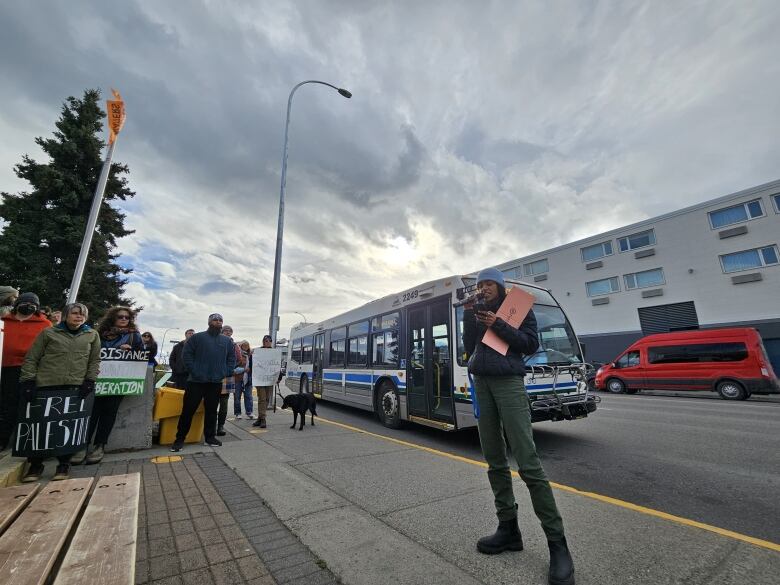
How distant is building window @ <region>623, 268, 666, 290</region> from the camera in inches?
1045

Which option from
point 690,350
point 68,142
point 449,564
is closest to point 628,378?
point 690,350

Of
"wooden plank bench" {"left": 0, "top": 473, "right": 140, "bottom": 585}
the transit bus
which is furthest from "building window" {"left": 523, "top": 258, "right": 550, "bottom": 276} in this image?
"wooden plank bench" {"left": 0, "top": 473, "right": 140, "bottom": 585}

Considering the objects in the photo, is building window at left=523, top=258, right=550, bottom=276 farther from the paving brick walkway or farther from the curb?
the curb

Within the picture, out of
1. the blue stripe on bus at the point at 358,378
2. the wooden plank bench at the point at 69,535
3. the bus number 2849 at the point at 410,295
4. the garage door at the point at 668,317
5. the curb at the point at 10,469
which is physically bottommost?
the curb at the point at 10,469

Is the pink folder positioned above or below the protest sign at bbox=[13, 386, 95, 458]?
above

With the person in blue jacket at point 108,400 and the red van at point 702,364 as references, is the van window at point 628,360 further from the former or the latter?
the person in blue jacket at point 108,400

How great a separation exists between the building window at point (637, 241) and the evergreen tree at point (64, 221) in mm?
33714

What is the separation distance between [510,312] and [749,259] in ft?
97.1

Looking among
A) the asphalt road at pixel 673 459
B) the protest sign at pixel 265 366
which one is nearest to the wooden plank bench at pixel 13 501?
the asphalt road at pixel 673 459

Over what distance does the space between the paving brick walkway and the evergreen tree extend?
17.6m

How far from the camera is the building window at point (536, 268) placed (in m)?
34.0

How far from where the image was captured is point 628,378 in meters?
17.0

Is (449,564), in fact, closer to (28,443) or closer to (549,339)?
(28,443)

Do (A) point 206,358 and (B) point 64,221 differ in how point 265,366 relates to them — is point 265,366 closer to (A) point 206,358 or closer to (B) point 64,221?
(A) point 206,358
